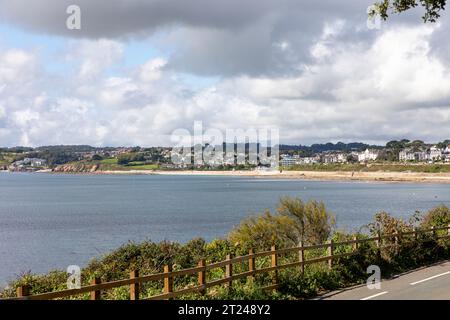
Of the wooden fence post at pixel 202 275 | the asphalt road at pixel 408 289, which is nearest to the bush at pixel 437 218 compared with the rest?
the asphalt road at pixel 408 289

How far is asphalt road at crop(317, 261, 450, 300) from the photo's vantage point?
15.9 m

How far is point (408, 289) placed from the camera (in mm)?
17266

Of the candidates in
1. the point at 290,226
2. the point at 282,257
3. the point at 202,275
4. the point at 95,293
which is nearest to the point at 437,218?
the point at 290,226

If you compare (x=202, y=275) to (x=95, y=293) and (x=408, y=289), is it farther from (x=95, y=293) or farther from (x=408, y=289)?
(x=408, y=289)

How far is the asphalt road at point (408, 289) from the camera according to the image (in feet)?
52.2

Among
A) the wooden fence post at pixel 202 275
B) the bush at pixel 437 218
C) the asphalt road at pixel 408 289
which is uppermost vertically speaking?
the wooden fence post at pixel 202 275

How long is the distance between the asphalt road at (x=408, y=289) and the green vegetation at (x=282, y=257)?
786 millimetres

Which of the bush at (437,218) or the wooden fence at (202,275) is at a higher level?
the wooden fence at (202,275)

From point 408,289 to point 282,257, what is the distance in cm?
522

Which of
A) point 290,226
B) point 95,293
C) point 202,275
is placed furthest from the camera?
point 290,226

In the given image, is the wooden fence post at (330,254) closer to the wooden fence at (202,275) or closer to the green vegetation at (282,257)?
the wooden fence at (202,275)
